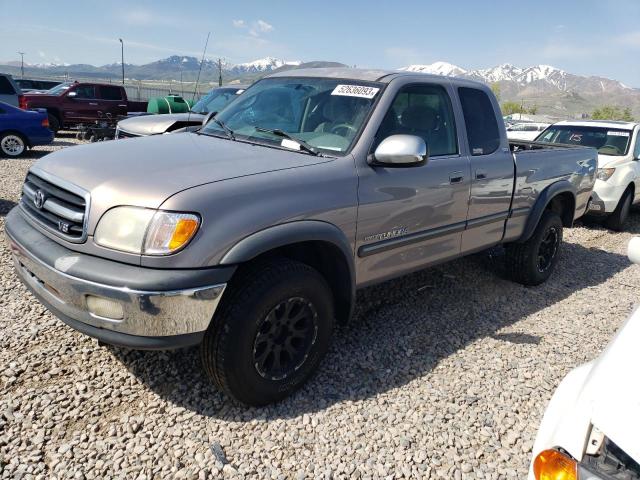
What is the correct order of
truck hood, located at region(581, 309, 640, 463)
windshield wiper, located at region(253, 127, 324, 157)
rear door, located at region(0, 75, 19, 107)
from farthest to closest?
1. rear door, located at region(0, 75, 19, 107)
2. windshield wiper, located at region(253, 127, 324, 157)
3. truck hood, located at region(581, 309, 640, 463)

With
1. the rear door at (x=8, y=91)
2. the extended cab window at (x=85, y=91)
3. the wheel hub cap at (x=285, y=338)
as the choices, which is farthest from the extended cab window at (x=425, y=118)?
the extended cab window at (x=85, y=91)

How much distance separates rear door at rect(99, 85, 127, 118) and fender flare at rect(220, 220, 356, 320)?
15.5 meters

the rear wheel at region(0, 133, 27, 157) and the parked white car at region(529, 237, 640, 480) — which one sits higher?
the parked white car at region(529, 237, 640, 480)

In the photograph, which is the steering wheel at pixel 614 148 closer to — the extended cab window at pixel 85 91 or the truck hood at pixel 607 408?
the truck hood at pixel 607 408

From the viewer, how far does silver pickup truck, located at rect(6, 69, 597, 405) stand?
2.32 metres

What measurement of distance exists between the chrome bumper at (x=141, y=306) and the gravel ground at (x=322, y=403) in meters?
0.62

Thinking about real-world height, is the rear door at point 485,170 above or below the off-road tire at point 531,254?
above

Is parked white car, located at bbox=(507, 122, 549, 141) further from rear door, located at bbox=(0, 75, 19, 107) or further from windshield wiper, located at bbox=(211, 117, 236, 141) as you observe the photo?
rear door, located at bbox=(0, 75, 19, 107)

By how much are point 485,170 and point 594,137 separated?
6018 millimetres

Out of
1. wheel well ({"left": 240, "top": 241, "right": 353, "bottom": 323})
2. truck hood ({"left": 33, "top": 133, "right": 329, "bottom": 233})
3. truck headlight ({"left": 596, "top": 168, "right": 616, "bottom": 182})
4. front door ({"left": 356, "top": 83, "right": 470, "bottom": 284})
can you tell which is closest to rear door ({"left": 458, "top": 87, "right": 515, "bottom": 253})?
front door ({"left": 356, "top": 83, "right": 470, "bottom": 284})

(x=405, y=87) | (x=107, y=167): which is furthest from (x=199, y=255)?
(x=405, y=87)

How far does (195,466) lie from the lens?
94.4 inches

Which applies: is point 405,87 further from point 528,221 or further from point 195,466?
point 195,466

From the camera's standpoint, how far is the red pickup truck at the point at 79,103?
15.3 metres
